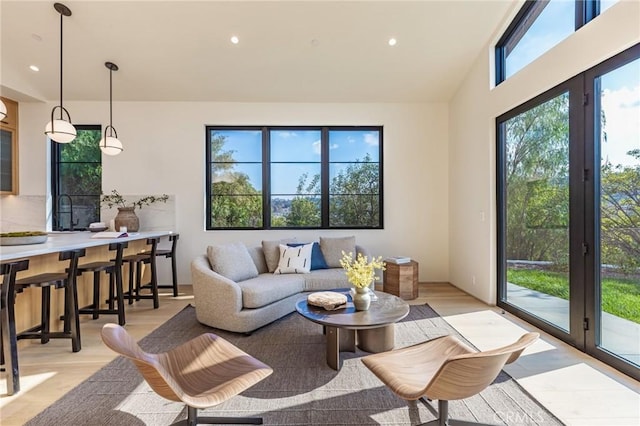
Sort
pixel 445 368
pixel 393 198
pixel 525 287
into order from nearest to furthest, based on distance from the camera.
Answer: pixel 445 368, pixel 525 287, pixel 393 198

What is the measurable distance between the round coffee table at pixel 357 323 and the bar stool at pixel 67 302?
81.5 inches

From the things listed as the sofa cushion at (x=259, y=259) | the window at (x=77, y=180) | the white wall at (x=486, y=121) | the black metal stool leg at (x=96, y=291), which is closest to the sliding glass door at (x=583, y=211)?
the white wall at (x=486, y=121)

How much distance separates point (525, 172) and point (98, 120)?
21.0 ft

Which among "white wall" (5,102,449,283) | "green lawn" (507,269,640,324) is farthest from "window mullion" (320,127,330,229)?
"green lawn" (507,269,640,324)

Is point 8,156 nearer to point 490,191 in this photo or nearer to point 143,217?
point 143,217

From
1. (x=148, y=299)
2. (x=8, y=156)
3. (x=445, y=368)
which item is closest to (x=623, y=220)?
(x=445, y=368)

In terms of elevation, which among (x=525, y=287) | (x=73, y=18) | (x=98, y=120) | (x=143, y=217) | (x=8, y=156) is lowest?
(x=525, y=287)

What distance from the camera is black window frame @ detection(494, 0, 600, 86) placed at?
9.38 ft

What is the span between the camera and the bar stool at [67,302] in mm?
2828

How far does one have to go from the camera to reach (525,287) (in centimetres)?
372

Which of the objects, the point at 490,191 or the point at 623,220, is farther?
the point at 490,191

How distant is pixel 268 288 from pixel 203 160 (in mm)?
2927

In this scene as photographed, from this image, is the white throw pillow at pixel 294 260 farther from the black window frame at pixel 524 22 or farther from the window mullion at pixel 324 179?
the black window frame at pixel 524 22

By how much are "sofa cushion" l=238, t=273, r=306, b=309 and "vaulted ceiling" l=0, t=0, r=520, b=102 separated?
3021 mm
